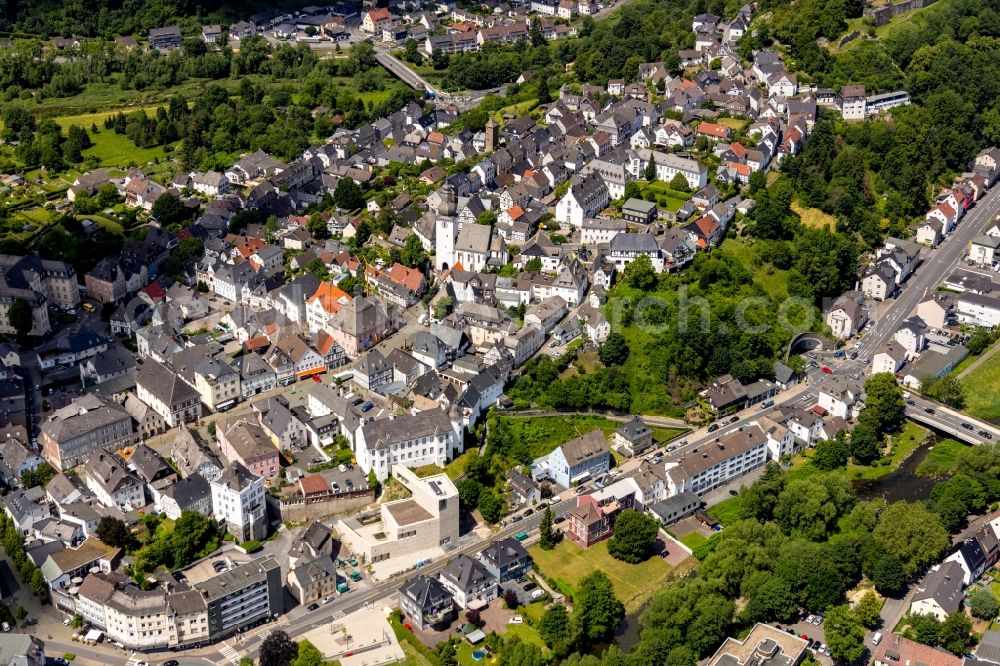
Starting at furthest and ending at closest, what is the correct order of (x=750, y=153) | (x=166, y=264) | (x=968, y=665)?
1. (x=750, y=153)
2. (x=166, y=264)
3. (x=968, y=665)

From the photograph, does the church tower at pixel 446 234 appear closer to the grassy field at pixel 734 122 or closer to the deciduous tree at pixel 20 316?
the deciduous tree at pixel 20 316

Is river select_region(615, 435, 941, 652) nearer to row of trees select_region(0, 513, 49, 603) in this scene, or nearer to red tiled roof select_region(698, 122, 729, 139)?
red tiled roof select_region(698, 122, 729, 139)

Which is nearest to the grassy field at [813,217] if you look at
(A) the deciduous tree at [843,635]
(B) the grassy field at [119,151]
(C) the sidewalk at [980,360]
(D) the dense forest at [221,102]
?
(C) the sidewalk at [980,360]

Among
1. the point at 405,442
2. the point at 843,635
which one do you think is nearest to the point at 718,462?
the point at 843,635

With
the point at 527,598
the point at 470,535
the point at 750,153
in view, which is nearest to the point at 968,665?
the point at 527,598

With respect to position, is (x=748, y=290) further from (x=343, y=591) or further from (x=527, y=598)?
(x=343, y=591)

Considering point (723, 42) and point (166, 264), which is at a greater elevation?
point (723, 42)

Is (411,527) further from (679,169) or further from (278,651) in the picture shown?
(679,169)

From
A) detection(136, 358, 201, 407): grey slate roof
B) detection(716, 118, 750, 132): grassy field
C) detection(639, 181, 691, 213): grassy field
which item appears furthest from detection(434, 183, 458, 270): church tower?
detection(716, 118, 750, 132): grassy field
